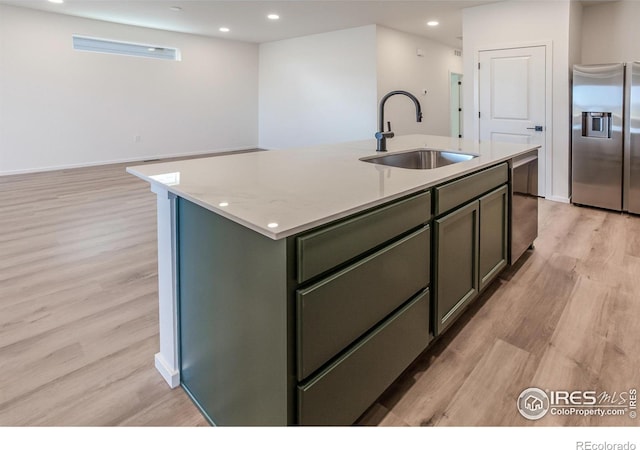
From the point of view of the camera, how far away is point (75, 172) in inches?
263

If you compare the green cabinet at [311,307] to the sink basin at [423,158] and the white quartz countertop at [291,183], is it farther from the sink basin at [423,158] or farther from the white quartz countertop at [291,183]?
the sink basin at [423,158]

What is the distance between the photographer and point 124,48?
7367 mm

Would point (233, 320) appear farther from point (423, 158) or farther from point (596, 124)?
point (596, 124)

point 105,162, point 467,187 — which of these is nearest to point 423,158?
point 467,187

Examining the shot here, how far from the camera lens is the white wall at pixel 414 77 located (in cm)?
714

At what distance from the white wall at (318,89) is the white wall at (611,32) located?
3.03 meters

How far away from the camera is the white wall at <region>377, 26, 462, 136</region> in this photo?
7141 millimetres

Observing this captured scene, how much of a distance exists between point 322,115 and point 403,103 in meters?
1.59

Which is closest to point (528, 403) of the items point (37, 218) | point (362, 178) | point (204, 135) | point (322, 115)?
point (362, 178)

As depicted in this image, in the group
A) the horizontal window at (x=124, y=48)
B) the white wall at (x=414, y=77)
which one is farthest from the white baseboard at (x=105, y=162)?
the white wall at (x=414, y=77)

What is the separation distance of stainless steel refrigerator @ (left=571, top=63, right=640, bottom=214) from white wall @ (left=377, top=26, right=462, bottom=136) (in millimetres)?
3244

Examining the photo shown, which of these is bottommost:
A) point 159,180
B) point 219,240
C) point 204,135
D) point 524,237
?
point 524,237

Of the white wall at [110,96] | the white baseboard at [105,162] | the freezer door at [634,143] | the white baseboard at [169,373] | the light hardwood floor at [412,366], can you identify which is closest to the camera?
the light hardwood floor at [412,366]
